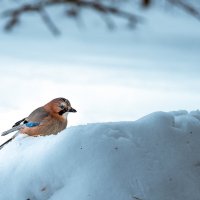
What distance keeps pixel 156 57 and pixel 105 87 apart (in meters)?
2.72

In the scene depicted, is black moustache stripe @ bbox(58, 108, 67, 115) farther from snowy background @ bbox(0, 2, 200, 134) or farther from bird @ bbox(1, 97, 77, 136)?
snowy background @ bbox(0, 2, 200, 134)

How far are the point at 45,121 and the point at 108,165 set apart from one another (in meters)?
1.04

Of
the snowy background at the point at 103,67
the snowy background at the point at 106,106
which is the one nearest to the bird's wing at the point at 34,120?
the snowy background at the point at 106,106

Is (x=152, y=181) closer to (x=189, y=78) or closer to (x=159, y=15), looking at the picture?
(x=189, y=78)

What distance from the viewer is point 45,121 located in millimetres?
3576

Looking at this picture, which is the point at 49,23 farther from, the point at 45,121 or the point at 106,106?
the point at 45,121

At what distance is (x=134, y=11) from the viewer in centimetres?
1256

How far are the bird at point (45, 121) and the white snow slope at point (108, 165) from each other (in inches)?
25.0

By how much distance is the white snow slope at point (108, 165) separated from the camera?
2.55 metres

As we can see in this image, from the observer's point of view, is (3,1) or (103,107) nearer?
(103,107)

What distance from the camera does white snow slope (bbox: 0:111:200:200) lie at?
2555 mm

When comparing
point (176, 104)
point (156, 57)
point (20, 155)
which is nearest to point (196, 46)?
point (156, 57)

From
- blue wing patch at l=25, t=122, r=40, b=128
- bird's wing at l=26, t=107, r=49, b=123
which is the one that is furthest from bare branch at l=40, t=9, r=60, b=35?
blue wing patch at l=25, t=122, r=40, b=128

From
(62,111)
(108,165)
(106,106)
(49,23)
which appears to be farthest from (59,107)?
(49,23)
